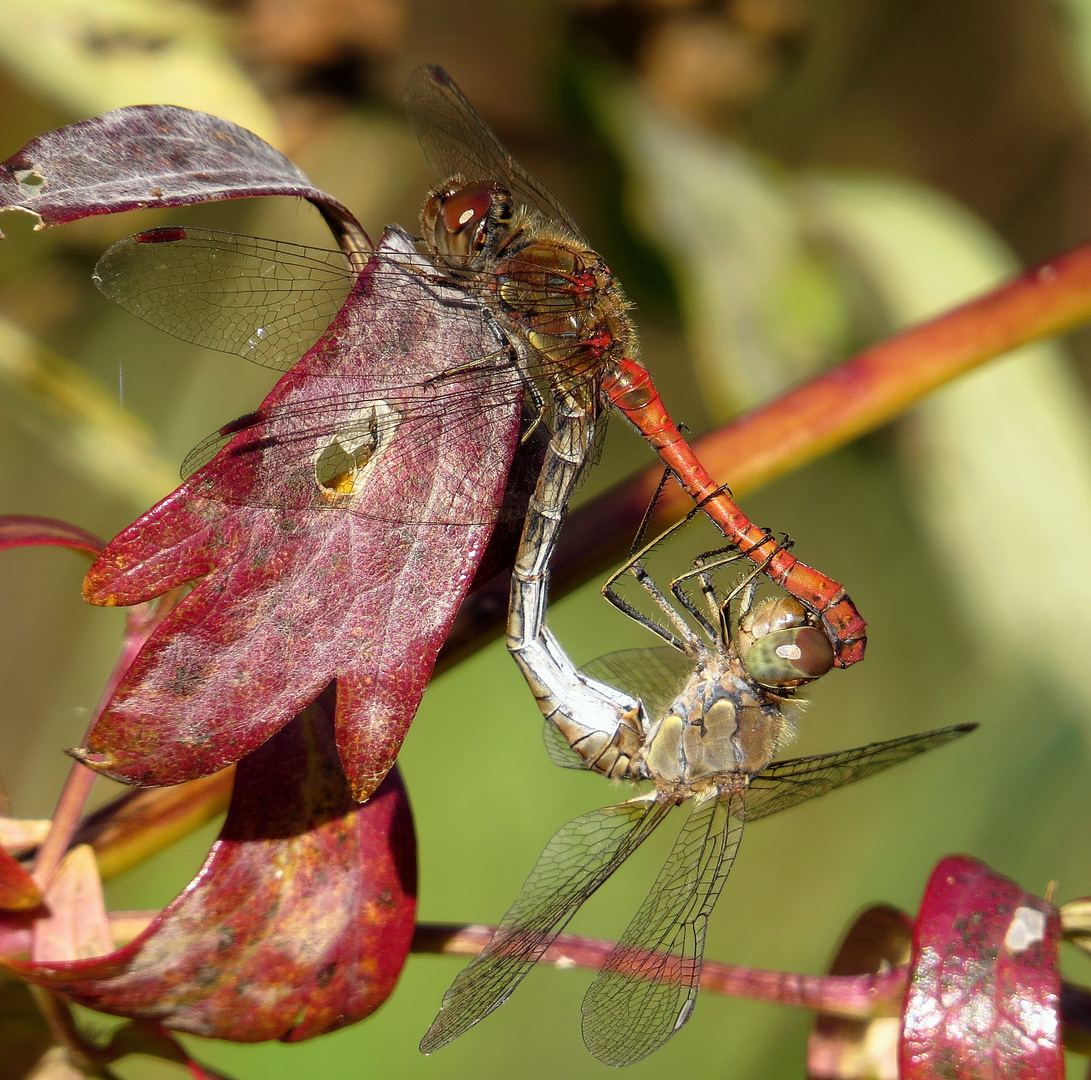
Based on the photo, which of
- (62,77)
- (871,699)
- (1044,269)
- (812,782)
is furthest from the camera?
(871,699)

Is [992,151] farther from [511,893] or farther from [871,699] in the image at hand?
[511,893]

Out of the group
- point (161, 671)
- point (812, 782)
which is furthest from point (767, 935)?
point (161, 671)

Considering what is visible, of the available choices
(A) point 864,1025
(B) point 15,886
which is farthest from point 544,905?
(B) point 15,886

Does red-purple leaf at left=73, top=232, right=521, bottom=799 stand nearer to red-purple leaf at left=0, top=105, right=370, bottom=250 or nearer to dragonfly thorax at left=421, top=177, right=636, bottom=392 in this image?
red-purple leaf at left=0, top=105, right=370, bottom=250

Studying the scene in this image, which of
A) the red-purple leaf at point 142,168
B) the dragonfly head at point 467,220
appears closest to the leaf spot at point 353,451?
the red-purple leaf at point 142,168

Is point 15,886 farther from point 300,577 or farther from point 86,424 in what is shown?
point 86,424
